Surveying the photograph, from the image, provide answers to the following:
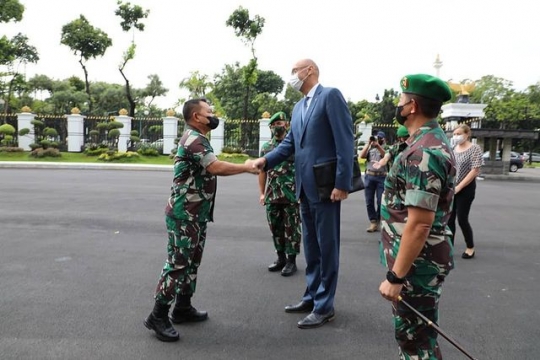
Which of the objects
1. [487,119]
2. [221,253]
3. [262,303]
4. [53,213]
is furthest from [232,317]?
[487,119]

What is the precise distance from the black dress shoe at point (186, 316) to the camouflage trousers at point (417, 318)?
6.02 ft

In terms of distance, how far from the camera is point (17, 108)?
39375 mm

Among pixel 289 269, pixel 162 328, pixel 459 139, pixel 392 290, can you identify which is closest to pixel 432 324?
pixel 392 290

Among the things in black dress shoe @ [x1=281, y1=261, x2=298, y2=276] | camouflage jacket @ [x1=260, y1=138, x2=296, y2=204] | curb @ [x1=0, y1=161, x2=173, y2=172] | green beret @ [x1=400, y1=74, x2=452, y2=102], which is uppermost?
green beret @ [x1=400, y1=74, x2=452, y2=102]

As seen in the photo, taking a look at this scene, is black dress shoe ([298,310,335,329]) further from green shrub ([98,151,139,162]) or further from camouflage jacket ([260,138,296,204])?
green shrub ([98,151,139,162])

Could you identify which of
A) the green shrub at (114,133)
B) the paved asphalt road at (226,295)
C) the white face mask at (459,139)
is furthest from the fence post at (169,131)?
the white face mask at (459,139)

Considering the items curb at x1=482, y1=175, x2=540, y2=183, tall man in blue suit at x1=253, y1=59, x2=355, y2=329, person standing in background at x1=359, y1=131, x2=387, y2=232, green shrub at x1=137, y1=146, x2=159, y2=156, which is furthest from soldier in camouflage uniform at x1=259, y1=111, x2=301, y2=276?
green shrub at x1=137, y1=146, x2=159, y2=156

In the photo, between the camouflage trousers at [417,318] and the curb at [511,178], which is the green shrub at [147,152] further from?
the camouflage trousers at [417,318]

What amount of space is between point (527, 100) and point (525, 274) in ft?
127

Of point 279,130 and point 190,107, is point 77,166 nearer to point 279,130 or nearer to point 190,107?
point 279,130

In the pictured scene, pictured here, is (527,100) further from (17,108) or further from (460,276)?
(17,108)

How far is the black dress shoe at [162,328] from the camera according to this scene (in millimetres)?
3148

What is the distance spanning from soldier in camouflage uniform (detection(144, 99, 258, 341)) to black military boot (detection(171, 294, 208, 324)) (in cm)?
20

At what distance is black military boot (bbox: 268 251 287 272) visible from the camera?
15.8 feet
